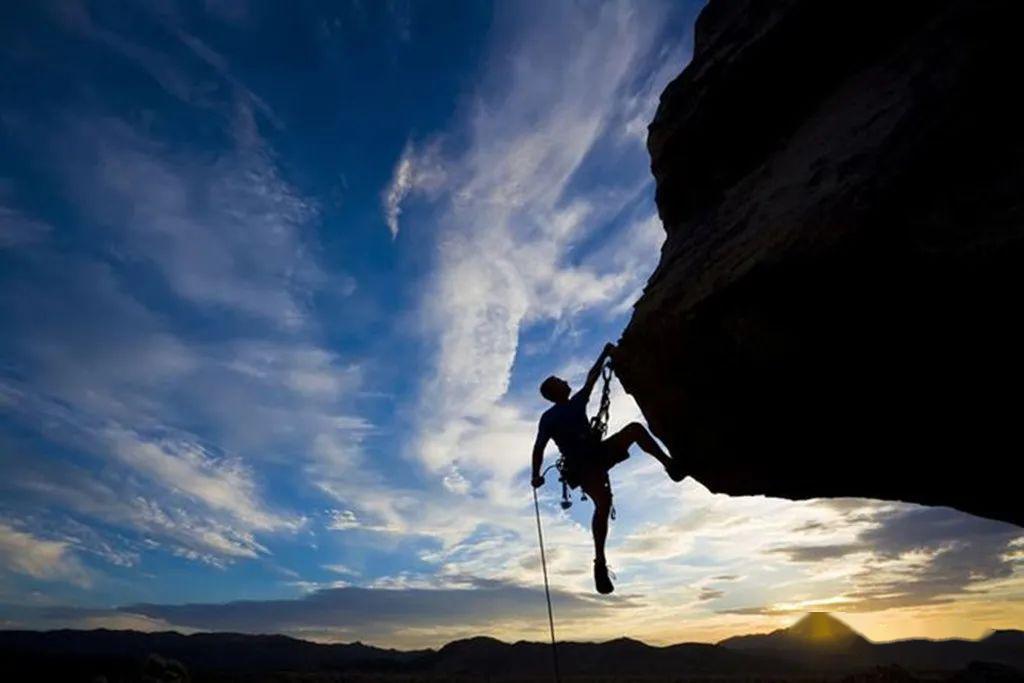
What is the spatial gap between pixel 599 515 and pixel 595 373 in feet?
7.45

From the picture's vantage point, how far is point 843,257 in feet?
16.8

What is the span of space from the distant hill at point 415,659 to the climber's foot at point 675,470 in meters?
21.3

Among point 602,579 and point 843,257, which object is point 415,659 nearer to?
point 602,579

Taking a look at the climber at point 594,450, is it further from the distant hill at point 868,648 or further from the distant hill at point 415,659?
the distant hill at point 868,648

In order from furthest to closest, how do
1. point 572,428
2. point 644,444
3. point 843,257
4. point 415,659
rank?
point 415,659, point 572,428, point 644,444, point 843,257

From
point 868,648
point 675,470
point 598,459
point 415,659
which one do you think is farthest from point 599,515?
point 868,648

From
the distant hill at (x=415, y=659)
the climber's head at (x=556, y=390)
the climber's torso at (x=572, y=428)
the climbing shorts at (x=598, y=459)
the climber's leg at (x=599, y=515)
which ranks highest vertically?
the distant hill at (x=415, y=659)

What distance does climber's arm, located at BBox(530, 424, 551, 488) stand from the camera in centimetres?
949

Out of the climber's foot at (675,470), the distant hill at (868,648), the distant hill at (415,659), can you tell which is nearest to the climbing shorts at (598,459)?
the climber's foot at (675,470)

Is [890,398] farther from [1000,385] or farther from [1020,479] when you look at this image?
[1020,479]

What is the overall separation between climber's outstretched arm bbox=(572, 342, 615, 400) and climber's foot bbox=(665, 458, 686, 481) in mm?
1576

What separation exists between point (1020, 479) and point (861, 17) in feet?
18.0

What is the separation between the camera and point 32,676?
181 feet

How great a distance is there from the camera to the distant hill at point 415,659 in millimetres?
52812
